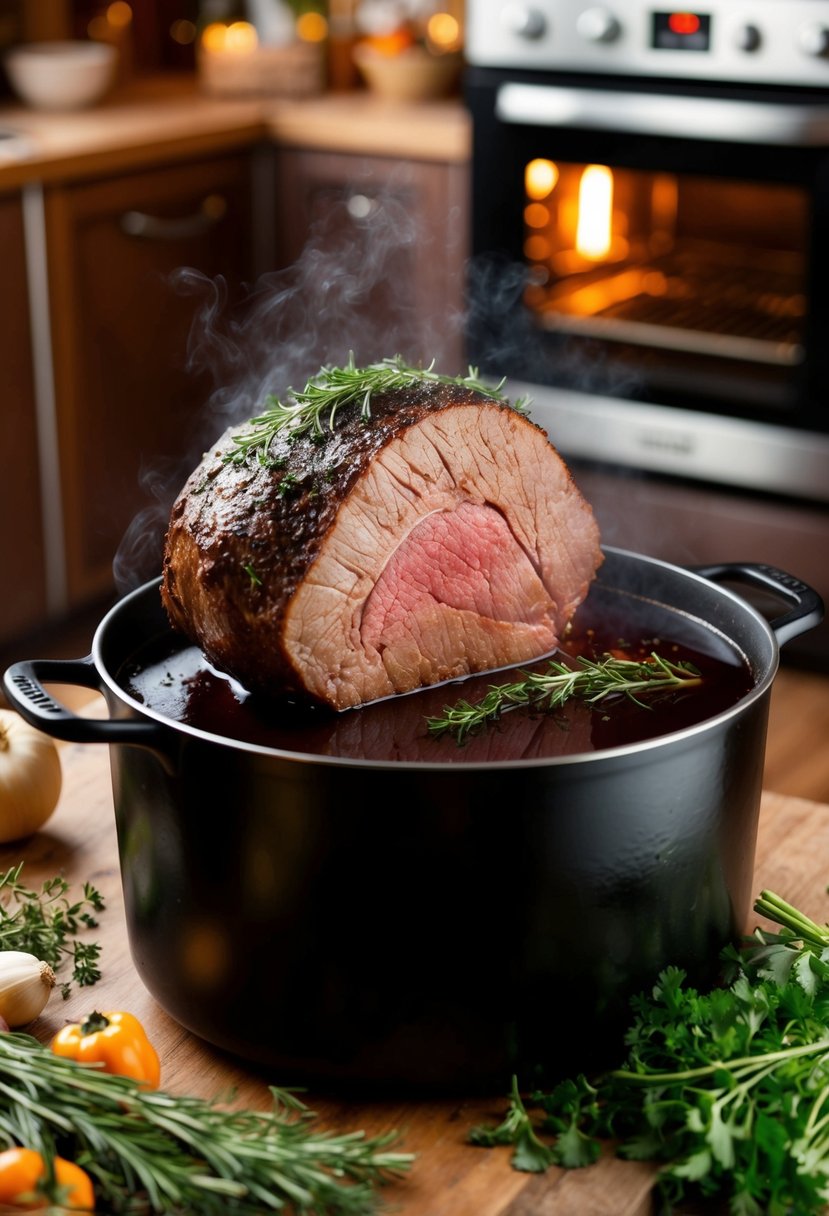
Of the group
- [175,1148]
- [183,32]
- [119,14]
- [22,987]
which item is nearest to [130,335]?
[119,14]

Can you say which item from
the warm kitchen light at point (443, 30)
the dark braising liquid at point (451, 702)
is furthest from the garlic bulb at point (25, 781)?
the warm kitchen light at point (443, 30)

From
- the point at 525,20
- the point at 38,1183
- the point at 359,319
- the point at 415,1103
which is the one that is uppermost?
the point at 525,20

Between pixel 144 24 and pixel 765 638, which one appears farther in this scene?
pixel 144 24

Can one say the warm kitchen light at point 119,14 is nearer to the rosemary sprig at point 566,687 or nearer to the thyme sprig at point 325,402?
the thyme sprig at point 325,402

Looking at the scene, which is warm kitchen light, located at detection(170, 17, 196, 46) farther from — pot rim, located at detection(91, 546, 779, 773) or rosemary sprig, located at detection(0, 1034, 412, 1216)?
rosemary sprig, located at detection(0, 1034, 412, 1216)

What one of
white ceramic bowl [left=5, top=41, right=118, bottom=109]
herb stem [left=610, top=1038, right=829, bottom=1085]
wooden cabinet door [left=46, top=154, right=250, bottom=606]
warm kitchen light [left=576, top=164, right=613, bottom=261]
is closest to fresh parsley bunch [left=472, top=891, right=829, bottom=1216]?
herb stem [left=610, top=1038, right=829, bottom=1085]

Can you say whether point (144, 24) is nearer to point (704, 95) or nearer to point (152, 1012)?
point (704, 95)

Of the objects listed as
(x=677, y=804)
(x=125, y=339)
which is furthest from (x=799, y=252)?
(x=677, y=804)

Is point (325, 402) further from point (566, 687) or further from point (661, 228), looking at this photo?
point (661, 228)
